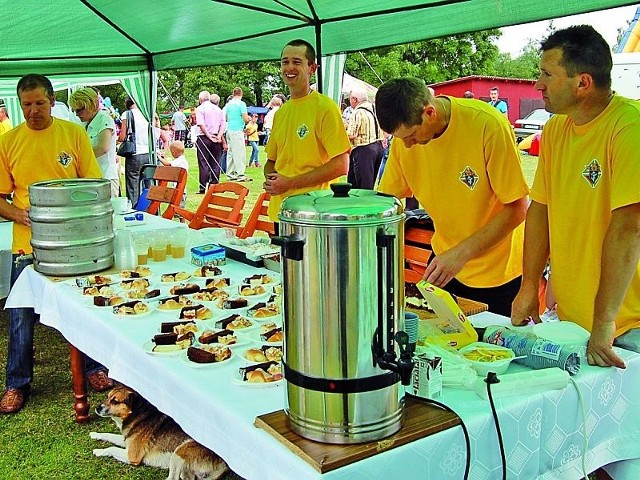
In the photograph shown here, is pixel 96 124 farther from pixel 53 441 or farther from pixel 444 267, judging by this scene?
pixel 444 267

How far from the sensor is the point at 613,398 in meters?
1.63

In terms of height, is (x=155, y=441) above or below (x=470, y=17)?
below

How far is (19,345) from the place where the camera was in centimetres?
321

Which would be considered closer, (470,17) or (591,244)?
(591,244)

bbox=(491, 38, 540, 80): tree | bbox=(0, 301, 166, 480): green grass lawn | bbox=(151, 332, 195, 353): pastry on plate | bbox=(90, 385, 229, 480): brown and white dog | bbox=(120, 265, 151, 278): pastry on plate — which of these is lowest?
bbox=(0, 301, 166, 480): green grass lawn

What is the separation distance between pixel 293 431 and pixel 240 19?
14.4ft

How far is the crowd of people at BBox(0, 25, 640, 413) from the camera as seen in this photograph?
168cm

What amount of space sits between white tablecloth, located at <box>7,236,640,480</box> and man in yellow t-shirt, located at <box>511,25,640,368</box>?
145 mm

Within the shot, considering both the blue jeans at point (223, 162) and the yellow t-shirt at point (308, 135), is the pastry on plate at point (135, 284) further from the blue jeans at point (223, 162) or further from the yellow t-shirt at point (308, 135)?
the blue jeans at point (223, 162)

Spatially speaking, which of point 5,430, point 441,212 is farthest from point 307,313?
point 5,430

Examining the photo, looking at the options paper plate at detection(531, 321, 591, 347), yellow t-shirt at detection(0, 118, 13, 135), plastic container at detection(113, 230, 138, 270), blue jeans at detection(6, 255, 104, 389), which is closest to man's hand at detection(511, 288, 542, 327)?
paper plate at detection(531, 321, 591, 347)

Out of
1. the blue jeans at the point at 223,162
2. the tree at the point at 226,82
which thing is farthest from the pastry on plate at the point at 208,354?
the tree at the point at 226,82

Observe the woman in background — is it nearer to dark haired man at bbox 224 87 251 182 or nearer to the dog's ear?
the dog's ear

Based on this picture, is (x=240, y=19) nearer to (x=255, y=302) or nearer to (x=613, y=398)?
(x=255, y=302)
